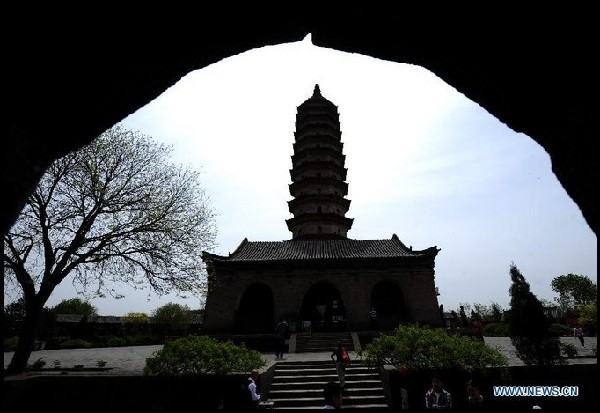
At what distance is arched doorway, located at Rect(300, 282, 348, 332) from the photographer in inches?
1005

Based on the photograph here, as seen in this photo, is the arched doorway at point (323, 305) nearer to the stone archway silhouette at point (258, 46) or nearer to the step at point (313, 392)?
the step at point (313, 392)

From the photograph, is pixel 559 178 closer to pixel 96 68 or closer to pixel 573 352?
pixel 96 68

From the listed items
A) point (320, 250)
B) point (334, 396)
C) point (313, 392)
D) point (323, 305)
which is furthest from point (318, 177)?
point (334, 396)

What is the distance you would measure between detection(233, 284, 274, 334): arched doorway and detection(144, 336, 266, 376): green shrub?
15.1 meters

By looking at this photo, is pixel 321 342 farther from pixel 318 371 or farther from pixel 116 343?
pixel 116 343

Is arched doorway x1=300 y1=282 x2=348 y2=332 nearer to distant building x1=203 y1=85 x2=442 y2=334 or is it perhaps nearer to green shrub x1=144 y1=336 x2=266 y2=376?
distant building x1=203 y1=85 x2=442 y2=334

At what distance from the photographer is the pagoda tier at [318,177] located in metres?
31.2

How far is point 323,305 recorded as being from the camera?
85.0 ft

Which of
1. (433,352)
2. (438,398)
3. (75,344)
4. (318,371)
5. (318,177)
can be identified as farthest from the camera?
(318,177)

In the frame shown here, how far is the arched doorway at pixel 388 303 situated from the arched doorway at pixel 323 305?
248cm

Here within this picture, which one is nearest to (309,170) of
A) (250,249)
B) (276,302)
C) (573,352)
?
(250,249)

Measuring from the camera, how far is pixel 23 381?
951 centimetres

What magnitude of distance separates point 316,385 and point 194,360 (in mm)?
4345

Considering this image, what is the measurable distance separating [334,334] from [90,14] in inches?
834
